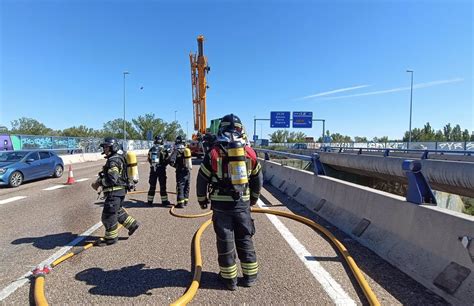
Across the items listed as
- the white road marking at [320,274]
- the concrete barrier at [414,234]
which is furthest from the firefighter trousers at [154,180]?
the concrete barrier at [414,234]

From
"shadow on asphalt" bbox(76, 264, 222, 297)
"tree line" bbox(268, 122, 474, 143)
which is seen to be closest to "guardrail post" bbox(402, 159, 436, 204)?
"shadow on asphalt" bbox(76, 264, 222, 297)

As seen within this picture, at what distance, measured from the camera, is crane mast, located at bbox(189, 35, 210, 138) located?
2631cm

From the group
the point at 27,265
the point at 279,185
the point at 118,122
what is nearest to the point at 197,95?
the point at 279,185

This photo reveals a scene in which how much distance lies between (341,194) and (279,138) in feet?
336

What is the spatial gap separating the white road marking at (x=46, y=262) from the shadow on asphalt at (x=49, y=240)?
137 millimetres

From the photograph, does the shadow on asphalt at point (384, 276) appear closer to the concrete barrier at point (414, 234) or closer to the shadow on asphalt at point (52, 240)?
the concrete barrier at point (414, 234)

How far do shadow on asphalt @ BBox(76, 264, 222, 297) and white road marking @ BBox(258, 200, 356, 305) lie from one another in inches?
47.1

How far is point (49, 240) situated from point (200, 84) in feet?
73.6

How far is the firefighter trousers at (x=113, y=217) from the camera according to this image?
5.11 m

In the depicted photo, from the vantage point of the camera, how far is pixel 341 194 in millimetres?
6156

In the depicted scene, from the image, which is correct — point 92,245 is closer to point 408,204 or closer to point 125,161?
point 125,161

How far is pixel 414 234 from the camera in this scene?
388cm

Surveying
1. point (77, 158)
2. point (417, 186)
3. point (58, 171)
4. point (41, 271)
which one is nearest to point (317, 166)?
point (417, 186)

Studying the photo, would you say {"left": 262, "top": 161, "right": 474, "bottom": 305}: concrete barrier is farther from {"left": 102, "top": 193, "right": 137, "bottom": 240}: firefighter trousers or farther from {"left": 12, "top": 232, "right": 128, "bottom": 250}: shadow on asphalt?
{"left": 12, "top": 232, "right": 128, "bottom": 250}: shadow on asphalt
